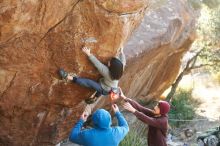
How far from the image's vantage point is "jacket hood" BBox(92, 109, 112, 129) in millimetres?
6312

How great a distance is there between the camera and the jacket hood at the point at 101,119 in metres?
6.31

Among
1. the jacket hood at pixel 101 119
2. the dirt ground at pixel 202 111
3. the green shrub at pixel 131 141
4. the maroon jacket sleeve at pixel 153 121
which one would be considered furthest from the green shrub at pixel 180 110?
the jacket hood at pixel 101 119

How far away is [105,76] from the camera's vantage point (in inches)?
331

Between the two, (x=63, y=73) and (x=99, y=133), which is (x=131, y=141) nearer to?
(x=63, y=73)

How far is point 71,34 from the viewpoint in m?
7.94

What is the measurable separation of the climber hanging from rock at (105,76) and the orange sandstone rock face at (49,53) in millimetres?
111

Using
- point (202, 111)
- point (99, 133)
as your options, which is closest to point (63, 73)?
point (99, 133)

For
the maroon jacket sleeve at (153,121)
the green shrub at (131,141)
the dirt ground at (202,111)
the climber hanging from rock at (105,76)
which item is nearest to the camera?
the maroon jacket sleeve at (153,121)

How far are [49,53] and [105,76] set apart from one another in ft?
3.51

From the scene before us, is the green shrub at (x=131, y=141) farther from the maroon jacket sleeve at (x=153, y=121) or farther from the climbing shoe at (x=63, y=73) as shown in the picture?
the maroon jacket sleeve at (x=153, y=121)

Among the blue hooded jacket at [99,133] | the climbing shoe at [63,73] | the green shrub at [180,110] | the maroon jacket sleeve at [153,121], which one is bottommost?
the blue hooded jacket at [99,133]

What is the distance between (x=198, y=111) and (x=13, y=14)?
14.3 metres

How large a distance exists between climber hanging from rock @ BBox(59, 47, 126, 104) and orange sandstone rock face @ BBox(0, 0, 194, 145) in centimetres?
11

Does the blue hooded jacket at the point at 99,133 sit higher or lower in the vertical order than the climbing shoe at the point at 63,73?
lower
